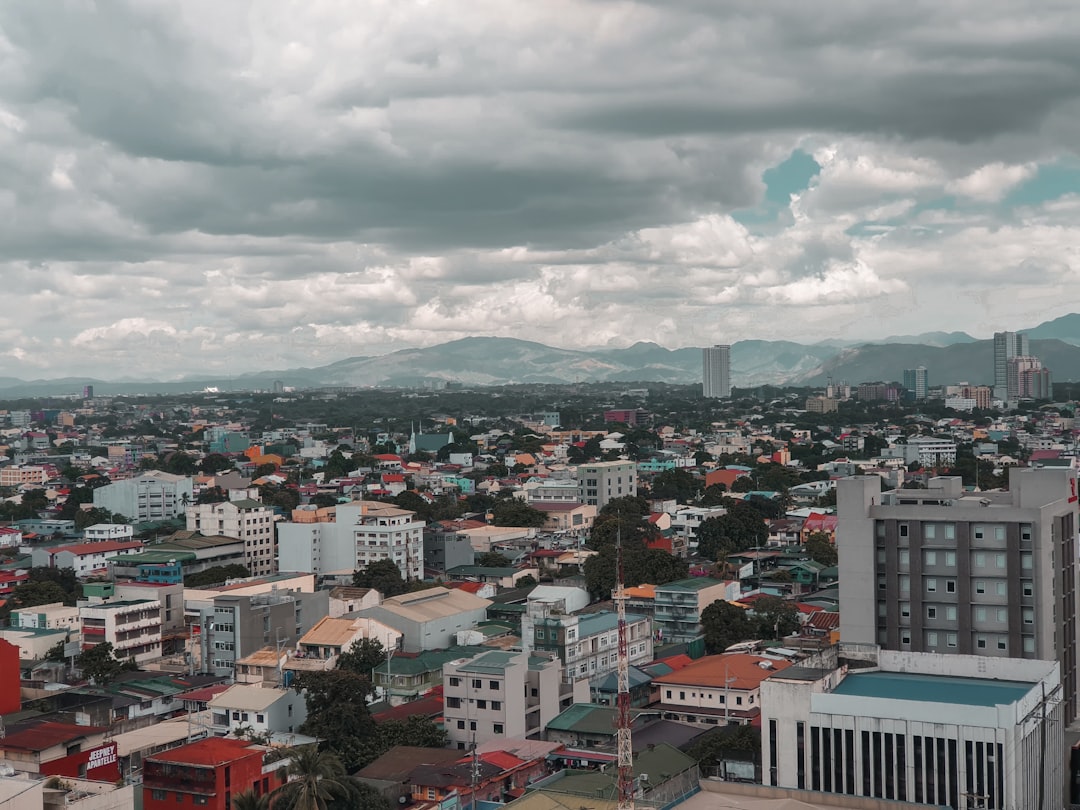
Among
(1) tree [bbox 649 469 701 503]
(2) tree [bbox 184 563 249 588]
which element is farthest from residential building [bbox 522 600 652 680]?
(1) tree [bbox 649 469 701 503]

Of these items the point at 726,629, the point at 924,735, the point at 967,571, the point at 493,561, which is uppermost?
the point at 967,571

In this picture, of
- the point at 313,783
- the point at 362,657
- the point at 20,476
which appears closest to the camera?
the point at 313,783

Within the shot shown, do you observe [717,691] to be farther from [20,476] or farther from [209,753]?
[20,476]

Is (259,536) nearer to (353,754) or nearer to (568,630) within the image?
(568,630)

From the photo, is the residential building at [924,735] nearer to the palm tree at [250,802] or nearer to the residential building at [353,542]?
the palm tree at [250,802]

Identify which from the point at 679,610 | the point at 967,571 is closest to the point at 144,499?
the point at 679,610

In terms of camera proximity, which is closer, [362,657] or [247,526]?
[362,657]

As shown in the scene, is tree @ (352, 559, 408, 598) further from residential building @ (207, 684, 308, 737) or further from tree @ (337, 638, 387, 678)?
residential building @ (207, 684, 308, 737)
